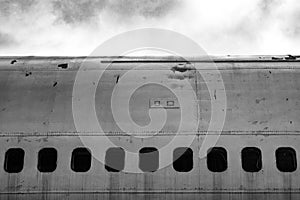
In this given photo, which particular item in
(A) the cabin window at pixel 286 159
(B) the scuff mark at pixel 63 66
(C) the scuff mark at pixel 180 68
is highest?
(B) the scuff mark at pixel 63 66

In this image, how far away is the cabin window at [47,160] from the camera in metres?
9.73

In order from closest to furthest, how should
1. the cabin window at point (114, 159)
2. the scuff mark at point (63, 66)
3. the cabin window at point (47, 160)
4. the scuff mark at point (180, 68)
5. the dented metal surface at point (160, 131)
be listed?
the dented metal surface at point (160, 131)
the cabin window at point (114, 159)
the cabin window at point (47, 160)
the scuff mark at point (180, 68)
the scuff mark at point (63, 66)

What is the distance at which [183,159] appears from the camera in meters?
9.63

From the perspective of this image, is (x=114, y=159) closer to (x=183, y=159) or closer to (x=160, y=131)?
(x=160, y=131)

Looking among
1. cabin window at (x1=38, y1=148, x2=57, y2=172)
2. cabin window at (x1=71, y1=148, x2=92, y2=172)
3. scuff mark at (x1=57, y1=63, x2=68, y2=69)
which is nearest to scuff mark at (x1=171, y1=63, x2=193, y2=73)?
scuff mark at (x1=57, y1=63, x2=68, y2=69)

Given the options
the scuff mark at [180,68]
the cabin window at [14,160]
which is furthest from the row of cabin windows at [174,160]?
the scuff mark at [180,68]

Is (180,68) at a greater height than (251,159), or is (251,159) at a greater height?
(180,68)

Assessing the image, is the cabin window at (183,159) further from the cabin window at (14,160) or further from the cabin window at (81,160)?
the cabin window at (14,160)

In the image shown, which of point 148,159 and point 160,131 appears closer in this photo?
point 148,159

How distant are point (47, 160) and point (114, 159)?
1.21m

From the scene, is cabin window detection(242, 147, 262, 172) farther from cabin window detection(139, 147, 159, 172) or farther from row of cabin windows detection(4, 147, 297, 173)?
cabin window detection(139, 147, 159, 172)

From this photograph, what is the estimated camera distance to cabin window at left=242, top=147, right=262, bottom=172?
9.54m

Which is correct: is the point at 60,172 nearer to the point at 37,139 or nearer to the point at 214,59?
the point at 37,139

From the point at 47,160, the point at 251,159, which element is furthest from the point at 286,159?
the point at 47,160
